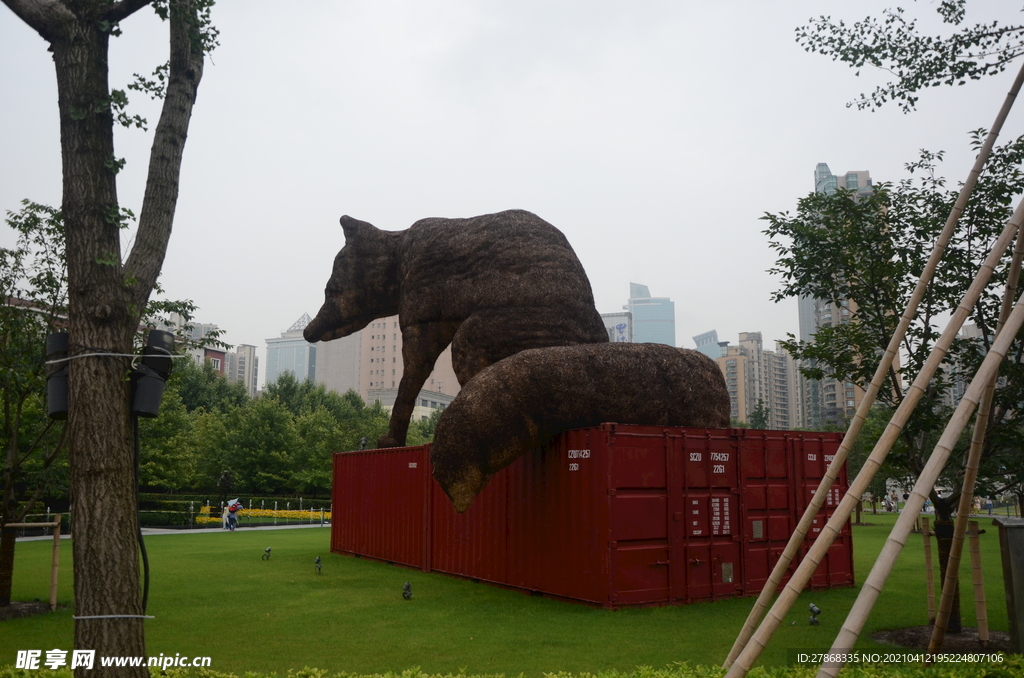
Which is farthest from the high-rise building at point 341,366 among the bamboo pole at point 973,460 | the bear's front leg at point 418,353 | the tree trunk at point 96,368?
the bamboo pole at point 973,460

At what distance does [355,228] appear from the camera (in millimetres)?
14141

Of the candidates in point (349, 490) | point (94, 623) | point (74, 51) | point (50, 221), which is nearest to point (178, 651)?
point (94, 623)

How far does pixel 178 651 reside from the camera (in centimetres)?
737

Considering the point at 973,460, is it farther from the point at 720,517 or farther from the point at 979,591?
the point at 720,517

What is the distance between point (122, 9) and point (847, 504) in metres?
5.37

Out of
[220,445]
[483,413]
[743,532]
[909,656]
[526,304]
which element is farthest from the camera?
[220,445]

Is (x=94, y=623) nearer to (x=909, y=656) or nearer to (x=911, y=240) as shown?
(x=909, y=656)

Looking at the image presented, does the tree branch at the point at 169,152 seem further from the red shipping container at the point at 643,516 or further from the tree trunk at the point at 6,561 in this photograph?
the tree trunk at the point at 6,561

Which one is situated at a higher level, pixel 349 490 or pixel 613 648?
pixel 349 490

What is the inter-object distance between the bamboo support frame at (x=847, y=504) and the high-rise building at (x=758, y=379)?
8733 centimetres

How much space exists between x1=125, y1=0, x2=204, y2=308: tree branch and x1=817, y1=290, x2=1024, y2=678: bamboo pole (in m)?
4.49

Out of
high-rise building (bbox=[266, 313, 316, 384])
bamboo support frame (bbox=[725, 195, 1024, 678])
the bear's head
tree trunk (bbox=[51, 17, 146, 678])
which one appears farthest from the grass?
high-rise building (bbox=[266, 313, 316, 384])

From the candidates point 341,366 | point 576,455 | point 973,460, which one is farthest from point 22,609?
point 341,366

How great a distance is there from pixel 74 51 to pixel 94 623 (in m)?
3.66
